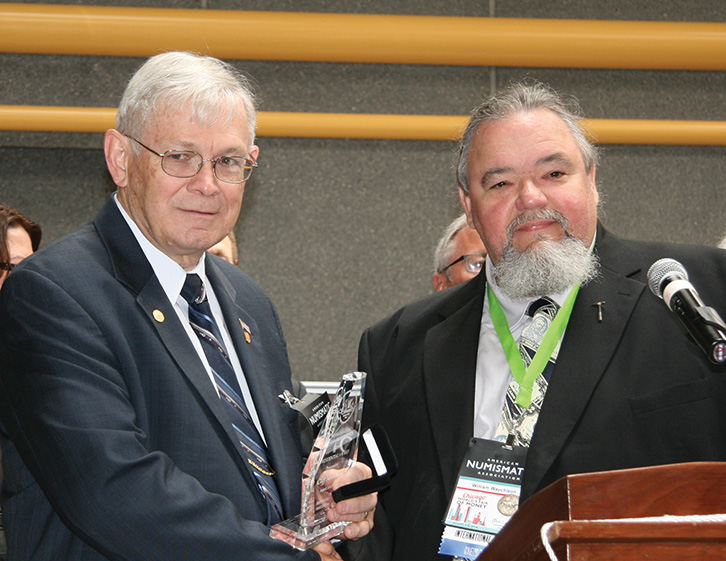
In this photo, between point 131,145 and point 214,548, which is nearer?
point 214,548

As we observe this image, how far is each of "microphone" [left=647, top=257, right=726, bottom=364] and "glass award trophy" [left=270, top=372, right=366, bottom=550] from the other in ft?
2.25

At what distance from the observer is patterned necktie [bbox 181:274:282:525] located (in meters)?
1.93

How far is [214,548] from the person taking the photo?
1663mm

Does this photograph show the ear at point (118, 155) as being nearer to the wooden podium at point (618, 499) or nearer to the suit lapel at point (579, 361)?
the suit lapel at point (579, 361)

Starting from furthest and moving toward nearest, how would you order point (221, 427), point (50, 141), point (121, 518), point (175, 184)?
point (50, 141) < point (175, 184) < point (221, 427) < point (121, 518)

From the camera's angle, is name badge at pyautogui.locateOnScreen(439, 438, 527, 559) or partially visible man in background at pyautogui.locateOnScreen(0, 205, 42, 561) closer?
name badge at pyautogui.locateOnScreen(439, 438, 527, 559)

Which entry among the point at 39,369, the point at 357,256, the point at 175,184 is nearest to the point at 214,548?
the point at 39,369

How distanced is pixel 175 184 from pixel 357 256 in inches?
94.5

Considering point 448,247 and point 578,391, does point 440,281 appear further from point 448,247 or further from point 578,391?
point 578,391

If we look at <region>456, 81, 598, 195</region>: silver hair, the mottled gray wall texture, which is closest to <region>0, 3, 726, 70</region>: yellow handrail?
the mottled gray wall texture

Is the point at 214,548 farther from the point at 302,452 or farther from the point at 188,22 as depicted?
the point at 188,22

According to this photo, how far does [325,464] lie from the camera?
1.85m

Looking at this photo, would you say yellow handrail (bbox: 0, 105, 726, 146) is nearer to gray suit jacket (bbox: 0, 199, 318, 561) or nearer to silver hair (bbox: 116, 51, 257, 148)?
silver hair (bbox: 116, 51, 257, 148)

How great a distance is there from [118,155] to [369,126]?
7.31 ft
